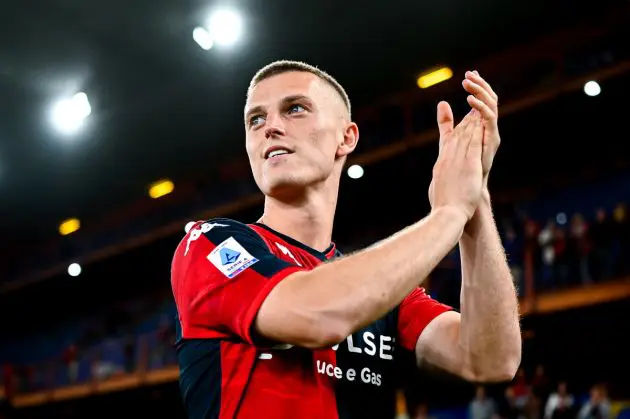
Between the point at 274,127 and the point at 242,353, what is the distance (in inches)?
27.0

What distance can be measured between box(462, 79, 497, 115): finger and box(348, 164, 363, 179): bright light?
12546 mm

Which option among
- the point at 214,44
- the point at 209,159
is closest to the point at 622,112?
the point at 214,44

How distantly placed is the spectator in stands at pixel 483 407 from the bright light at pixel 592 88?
15.9ft

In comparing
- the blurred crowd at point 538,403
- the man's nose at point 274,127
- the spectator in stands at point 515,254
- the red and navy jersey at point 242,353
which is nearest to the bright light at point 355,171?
the spectator in stands at point 515,254

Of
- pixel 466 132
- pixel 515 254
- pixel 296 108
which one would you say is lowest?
pixel 466 132

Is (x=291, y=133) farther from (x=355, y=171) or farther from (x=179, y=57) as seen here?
(x=355, y=171)

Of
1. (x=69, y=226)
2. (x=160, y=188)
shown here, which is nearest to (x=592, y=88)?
(x=160, y=188)

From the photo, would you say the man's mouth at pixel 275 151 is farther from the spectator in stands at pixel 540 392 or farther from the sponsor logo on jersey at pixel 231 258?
the spectator in stands at pixel 540 392

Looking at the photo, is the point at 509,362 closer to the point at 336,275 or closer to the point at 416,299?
the point at 416,299

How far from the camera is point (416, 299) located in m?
2.56

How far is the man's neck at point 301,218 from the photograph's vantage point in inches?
96.0

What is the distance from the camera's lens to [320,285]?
1.78 metres

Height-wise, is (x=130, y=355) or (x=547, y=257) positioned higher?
(x=130, y=355)

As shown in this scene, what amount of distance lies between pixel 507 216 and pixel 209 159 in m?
7.19
